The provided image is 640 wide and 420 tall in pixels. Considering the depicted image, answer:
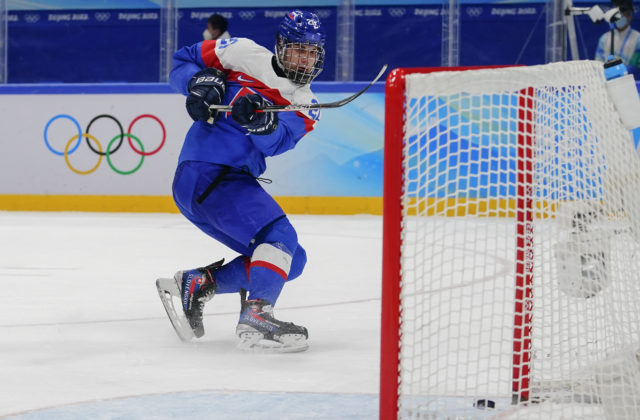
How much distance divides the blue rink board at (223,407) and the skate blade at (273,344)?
428 millimetres

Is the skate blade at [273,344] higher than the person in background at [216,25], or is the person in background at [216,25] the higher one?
the person in background at [216,25]

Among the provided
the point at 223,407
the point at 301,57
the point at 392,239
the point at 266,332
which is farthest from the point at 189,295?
the point at 392,239

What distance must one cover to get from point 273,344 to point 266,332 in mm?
36

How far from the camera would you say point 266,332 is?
2162mm

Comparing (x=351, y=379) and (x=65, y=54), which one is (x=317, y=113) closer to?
(x=351, y=379)

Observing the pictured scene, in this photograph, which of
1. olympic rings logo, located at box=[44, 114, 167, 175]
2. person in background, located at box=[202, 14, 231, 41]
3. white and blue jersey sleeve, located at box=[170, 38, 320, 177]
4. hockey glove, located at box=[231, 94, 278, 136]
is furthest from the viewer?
person in background, located at box=[202, 14, 231, 41]

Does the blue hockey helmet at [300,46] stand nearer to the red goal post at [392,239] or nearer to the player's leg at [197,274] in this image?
the player's leg at [197,274]

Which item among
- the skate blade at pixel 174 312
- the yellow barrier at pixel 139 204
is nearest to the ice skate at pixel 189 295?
the skate blade at pixel 174 312

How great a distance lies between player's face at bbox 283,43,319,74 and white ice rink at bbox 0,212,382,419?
0.67 meters

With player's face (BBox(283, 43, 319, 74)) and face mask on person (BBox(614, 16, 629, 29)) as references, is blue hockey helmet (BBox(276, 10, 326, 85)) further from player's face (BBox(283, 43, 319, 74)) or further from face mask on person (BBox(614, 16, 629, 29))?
face mask on person (BBox(614, 16, 629, 29))

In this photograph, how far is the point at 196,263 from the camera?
3951 millimetres

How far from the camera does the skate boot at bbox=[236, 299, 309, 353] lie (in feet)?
7.04

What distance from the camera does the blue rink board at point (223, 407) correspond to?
1.55m

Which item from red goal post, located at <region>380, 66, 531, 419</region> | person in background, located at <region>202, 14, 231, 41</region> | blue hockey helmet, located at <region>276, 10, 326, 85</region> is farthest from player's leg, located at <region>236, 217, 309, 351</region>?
person in background, located at <region>202, 14, 231, 41</region>
